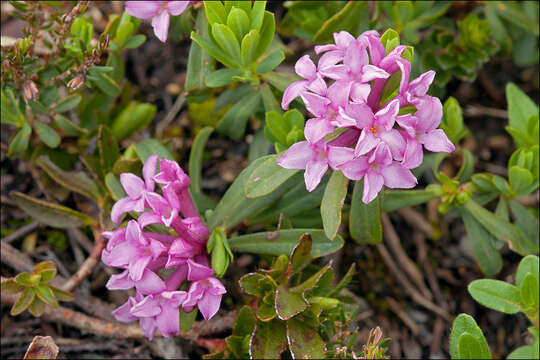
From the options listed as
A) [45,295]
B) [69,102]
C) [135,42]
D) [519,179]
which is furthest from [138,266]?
[519,179]

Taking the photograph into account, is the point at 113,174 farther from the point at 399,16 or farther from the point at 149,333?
the point at 399,16

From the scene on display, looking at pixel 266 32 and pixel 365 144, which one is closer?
pixel 365 144

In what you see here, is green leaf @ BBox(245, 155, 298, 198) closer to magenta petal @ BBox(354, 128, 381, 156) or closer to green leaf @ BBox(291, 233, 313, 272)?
green leaf @ BBox(291, 233, 313, 272)

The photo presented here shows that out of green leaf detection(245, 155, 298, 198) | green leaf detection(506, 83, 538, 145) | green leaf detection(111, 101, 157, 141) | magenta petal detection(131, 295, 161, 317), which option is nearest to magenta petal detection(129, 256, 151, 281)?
magenta petal detection(131, 295, 161, 317)

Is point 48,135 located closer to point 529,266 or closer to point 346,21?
point 346,21

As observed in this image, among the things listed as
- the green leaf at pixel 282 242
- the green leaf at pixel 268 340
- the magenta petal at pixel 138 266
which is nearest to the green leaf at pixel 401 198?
the green leaf at pixel 282 242

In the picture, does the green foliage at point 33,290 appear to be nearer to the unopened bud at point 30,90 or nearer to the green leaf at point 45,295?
the green leaf at point 45,295

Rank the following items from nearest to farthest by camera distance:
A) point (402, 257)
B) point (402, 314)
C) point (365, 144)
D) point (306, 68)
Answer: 1. point (365, 144)
2. point (306, 68)
3. point (402, 314)
4. point (402, 257)

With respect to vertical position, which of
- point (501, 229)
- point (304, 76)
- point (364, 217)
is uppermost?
point (304, 76)
